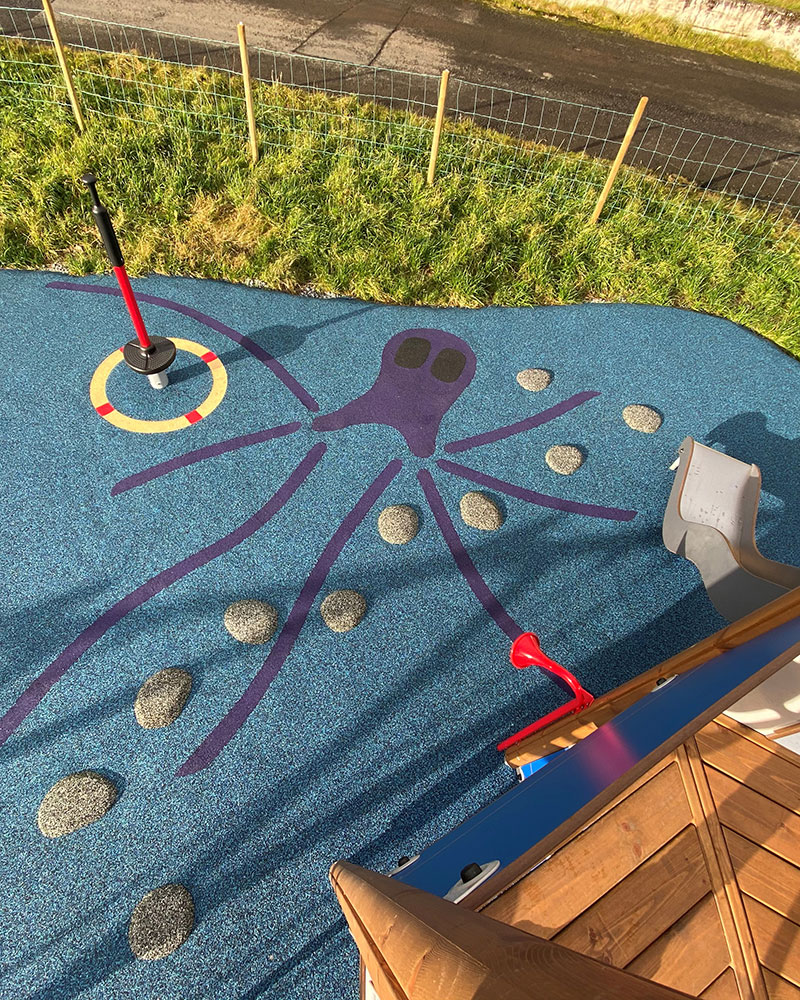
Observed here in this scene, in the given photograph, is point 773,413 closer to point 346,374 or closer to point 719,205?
point 719,205

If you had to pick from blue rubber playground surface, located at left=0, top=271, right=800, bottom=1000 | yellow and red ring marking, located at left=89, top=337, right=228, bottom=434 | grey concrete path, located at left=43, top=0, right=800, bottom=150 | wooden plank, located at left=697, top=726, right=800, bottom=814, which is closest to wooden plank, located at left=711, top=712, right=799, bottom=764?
wooden plank, located at left=697, top=726, right=800, bottom=814

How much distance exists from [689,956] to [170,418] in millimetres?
4884

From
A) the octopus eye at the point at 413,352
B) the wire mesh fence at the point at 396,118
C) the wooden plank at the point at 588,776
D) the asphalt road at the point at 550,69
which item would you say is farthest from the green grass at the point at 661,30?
the wooden plank at the point at 588,776

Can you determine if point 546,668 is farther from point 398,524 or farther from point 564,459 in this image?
point 564,459

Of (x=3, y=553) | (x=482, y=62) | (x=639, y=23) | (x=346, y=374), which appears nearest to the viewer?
(x=3, y=553)

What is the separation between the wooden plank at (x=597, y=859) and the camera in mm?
2174

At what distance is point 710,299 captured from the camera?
6.84m

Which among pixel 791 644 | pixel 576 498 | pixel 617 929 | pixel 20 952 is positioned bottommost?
pixel 20 952

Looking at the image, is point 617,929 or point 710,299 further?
point 710,299

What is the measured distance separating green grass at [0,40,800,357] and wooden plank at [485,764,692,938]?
17.2ft

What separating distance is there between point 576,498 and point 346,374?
2.39 m

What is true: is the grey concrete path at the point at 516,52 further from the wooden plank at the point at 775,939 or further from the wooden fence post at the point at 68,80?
the wooden plank at the point at 775,939

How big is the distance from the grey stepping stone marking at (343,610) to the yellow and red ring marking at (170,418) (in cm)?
208

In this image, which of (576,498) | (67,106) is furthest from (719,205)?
(67,106)
